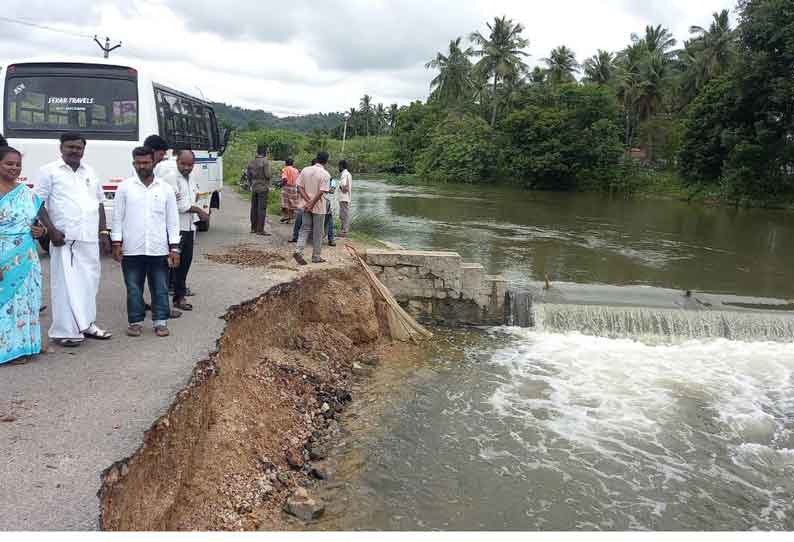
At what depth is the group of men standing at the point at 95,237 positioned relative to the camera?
5.21m

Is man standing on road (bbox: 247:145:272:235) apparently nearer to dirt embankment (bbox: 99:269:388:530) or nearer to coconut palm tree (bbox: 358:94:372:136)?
dirt embankment (bbox: 99:269:388:530)

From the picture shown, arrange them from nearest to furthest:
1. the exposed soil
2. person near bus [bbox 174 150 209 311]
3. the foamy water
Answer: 1. the foamy water
2. person near bus [bbox 174 150 209 311]
3. the exposed soil

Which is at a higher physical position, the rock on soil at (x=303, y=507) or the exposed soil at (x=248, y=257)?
the exposed soil at (x=248, y=257)

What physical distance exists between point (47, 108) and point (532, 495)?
8.31 m

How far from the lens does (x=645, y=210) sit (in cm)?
3269

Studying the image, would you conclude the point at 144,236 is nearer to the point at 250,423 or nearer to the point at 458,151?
the point at 250,423

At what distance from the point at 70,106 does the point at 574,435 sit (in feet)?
27.0

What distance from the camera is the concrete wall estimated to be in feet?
36.8

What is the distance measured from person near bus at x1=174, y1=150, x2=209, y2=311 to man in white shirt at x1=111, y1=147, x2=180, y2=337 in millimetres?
776

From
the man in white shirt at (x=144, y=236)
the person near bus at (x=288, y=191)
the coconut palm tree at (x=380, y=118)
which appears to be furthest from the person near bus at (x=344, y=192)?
the coconut palm tree at (x=380, y=118)

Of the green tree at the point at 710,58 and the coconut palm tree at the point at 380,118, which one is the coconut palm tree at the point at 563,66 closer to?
the green tree at the point at 710,58

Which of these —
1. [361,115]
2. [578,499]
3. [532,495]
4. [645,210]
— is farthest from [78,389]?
[361,115]

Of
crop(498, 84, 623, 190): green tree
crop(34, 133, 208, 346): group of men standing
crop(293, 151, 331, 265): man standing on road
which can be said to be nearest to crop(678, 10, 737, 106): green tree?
crop(498, 84, 623, 190): green tree

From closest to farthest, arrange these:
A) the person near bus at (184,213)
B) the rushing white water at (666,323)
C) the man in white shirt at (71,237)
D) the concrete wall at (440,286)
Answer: the man in white shirt at (71,237) → the person near bus at (184,213) → the rushing white water at (666,323) → the concrete wall at (440,286)
